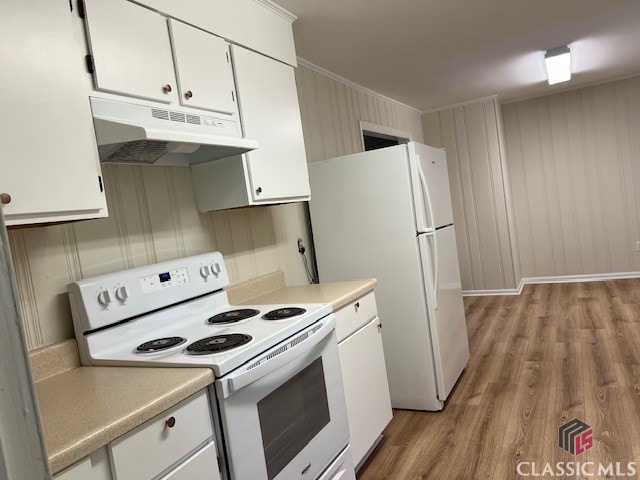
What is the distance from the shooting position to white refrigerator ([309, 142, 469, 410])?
2814 mm

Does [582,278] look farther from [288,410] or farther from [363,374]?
[288,410]

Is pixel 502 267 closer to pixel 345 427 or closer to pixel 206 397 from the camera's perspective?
pixel 345 427

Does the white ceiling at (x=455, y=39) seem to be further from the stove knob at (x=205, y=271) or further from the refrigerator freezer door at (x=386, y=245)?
the stove knob at (x=205, y=271)

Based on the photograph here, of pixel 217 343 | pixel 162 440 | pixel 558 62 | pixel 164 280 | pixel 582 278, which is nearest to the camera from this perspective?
pixel 162 440

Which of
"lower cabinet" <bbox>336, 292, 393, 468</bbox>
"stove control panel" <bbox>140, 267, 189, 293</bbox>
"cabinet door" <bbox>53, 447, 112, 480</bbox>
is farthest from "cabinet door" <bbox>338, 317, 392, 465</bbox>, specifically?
"cabinet door" <bbox>53, 447, 112, 480</bbox>

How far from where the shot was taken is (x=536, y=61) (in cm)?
427

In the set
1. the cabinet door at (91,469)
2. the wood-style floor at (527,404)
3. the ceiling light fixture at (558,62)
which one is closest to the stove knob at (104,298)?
the cabinet door at (91,469)

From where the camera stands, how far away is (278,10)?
2.51 metres

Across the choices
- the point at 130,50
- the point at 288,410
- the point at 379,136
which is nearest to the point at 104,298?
the point at 288,410

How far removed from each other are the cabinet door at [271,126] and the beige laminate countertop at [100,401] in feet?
3.26

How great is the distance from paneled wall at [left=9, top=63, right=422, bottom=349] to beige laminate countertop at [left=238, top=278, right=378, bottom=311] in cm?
17

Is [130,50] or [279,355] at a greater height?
[130,50]

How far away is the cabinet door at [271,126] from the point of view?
2.18 metres

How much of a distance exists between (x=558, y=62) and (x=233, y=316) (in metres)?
3.58
